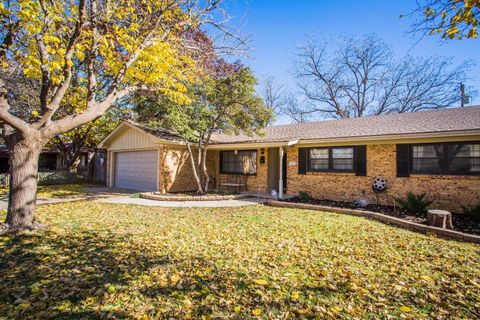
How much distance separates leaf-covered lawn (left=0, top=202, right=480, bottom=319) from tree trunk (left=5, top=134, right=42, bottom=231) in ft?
1.87

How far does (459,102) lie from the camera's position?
73.0 feet

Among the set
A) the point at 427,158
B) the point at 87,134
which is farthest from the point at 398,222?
the point at 87,134

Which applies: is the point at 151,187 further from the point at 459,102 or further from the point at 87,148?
the point at 459,102

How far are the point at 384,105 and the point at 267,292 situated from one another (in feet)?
91.7

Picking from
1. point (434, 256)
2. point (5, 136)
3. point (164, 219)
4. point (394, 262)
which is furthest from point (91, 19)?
point (434, 256)

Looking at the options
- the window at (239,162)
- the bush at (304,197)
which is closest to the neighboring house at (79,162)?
the window at (239,162)

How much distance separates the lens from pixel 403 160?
9.33m

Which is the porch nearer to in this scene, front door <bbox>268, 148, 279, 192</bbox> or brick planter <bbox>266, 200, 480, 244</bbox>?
front door <bbox>268, 148, 279, 192</bbox>

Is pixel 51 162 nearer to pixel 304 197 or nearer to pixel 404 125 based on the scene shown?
pixel 304 197

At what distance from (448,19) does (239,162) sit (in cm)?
1104

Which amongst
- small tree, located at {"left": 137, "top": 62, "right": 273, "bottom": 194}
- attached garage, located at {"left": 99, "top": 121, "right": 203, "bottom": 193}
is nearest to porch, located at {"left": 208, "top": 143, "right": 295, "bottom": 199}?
small tree, located at {"left": 137, "top": 62, "right": 273, "bottom": 194}

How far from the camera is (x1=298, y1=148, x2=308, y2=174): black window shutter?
11.6 m

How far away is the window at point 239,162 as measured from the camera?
13504 mm

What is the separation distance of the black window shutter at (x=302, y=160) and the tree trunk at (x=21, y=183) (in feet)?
31.4
